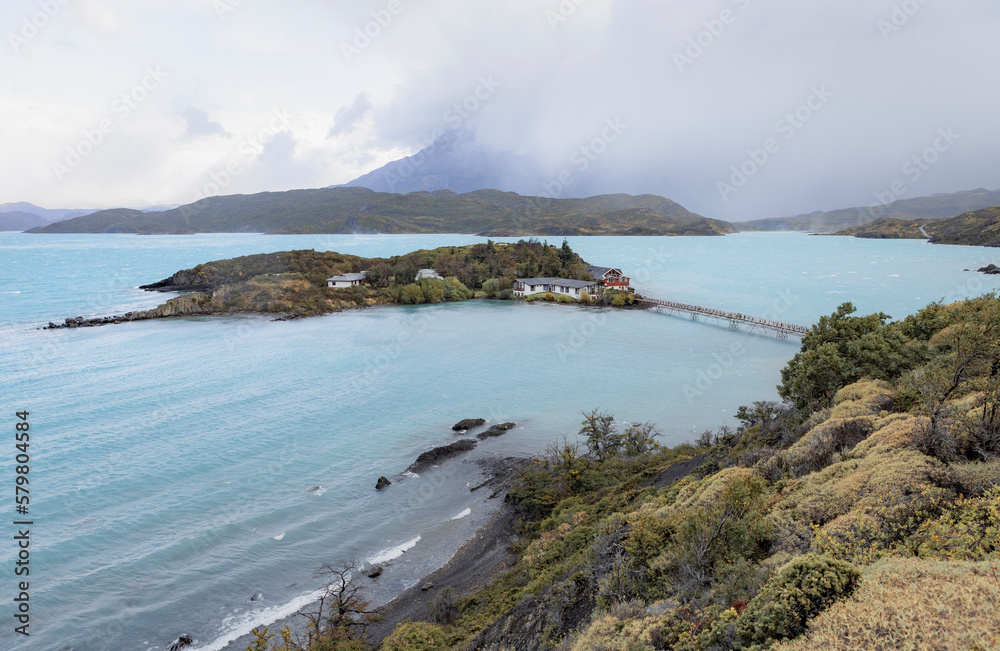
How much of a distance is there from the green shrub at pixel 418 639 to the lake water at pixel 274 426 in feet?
16.5

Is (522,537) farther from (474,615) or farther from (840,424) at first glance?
(840,424)

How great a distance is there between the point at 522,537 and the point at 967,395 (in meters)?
15.0

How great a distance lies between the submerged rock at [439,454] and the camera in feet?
84.2

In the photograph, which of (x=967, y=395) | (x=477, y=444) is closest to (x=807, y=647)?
(x=967, y=395)

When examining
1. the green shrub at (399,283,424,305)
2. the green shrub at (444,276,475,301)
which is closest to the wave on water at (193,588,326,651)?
the green shrub at (399,283,424,305)

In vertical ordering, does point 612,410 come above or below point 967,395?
below

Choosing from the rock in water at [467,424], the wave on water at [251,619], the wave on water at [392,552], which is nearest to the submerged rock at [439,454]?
the rock in water at [467,424]

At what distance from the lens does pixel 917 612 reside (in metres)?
5.31

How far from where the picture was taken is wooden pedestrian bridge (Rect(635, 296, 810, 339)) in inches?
2174

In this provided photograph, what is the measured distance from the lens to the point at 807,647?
18.4 feet

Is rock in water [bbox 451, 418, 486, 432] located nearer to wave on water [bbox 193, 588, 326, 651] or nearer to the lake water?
the lake water

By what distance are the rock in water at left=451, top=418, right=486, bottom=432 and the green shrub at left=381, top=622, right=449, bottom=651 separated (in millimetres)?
17672

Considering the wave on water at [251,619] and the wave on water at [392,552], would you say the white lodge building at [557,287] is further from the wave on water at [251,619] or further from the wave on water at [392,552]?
the wave on water at [251,619]
